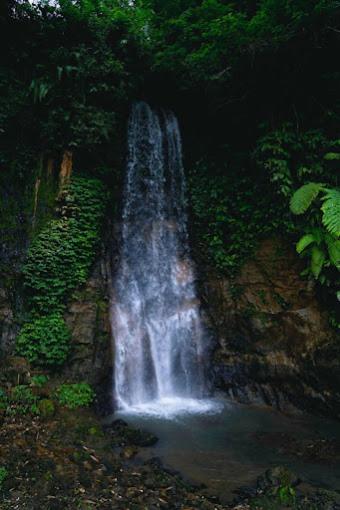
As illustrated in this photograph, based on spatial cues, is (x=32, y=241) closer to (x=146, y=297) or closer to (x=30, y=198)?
(x=30, y=198)

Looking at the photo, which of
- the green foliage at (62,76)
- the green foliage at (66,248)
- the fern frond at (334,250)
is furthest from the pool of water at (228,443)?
the green foliage at (62,76)

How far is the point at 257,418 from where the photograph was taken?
22.9 ft

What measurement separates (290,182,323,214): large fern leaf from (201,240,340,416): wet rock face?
1501 mm

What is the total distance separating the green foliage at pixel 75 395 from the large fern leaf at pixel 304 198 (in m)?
5.05

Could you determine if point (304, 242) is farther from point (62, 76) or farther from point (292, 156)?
point (62, 76)

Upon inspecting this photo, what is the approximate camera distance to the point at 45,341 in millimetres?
6715

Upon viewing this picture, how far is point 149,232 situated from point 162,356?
3123 millimetres

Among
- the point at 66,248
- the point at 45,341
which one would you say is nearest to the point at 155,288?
the point at 66,248

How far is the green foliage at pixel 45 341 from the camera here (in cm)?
660

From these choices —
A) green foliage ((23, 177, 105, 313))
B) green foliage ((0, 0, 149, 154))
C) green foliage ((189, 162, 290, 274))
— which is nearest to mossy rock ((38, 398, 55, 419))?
green foliage ((23, 177, 105, 313))

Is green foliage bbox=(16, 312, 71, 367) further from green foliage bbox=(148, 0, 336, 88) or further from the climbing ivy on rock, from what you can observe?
green foliage bbox=(148, 0, 336, 88)

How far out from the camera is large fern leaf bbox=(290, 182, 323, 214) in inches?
258

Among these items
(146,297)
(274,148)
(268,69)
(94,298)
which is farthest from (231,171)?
(94,298)

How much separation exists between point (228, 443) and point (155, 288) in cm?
392
